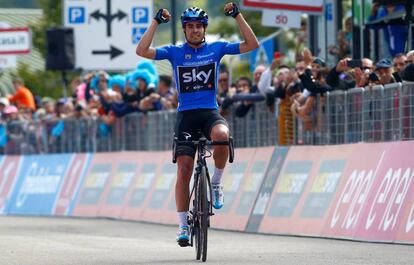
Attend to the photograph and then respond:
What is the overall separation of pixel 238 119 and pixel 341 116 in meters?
3.37

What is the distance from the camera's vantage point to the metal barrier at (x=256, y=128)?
16578mm

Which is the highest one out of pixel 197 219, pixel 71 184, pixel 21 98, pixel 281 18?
pixel 281 18

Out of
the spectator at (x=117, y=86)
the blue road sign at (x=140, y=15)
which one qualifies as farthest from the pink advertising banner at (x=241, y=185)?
the spectator at (x=117, y=86)

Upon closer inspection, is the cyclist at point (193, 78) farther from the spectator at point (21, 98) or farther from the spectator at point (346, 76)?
the spectator at point (21, 98)

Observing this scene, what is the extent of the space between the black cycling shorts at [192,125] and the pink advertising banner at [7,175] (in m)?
14.3

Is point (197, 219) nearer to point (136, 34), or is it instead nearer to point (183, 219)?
point (183, 219)

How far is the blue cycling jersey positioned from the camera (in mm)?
13906

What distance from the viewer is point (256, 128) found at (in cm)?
2052

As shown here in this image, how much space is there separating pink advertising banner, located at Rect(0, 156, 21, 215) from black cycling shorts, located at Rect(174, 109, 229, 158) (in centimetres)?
1427

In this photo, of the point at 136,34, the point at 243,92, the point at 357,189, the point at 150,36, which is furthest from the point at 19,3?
the point at 150,36

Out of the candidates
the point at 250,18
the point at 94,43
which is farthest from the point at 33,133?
the point at 250,18

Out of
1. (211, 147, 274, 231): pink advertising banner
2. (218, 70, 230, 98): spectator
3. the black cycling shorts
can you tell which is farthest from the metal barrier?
the black cycling shorts

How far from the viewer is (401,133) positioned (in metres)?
16.2

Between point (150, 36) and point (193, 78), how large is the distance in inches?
21.5
